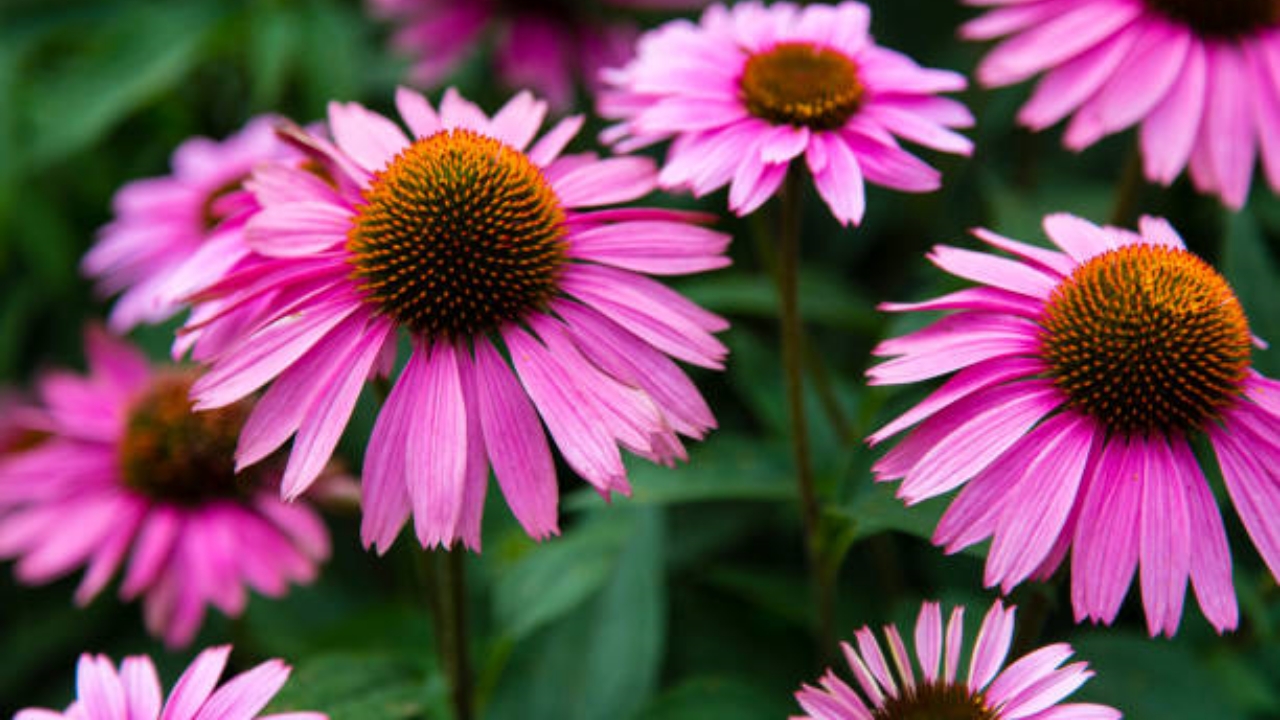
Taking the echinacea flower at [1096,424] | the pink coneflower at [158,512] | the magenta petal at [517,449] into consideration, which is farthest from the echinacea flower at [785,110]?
the pink coneflower at [158,512]

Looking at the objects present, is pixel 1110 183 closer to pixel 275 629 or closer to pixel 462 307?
pixel 462 307

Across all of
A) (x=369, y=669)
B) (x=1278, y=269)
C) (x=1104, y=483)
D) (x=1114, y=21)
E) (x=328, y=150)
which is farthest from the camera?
(x=1278, y=269)

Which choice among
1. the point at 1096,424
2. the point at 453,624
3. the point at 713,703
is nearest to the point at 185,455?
the point at 453,624

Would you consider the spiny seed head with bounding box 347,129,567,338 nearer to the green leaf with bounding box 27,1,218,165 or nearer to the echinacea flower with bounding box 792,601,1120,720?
the echinacea flower with bounding box 792,601,1120,720

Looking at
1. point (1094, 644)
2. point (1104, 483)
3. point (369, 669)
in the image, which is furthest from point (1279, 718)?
point (369, 669)

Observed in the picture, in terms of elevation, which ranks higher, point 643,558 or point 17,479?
point 17,479

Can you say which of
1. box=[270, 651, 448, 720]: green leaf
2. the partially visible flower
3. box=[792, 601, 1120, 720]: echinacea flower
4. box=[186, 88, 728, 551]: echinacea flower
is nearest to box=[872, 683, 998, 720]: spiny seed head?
box=[792, 601, 1120, 720]: echinacea flower

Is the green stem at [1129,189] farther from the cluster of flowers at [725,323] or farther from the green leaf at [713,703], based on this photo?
A: the green leaf at [713,703]
